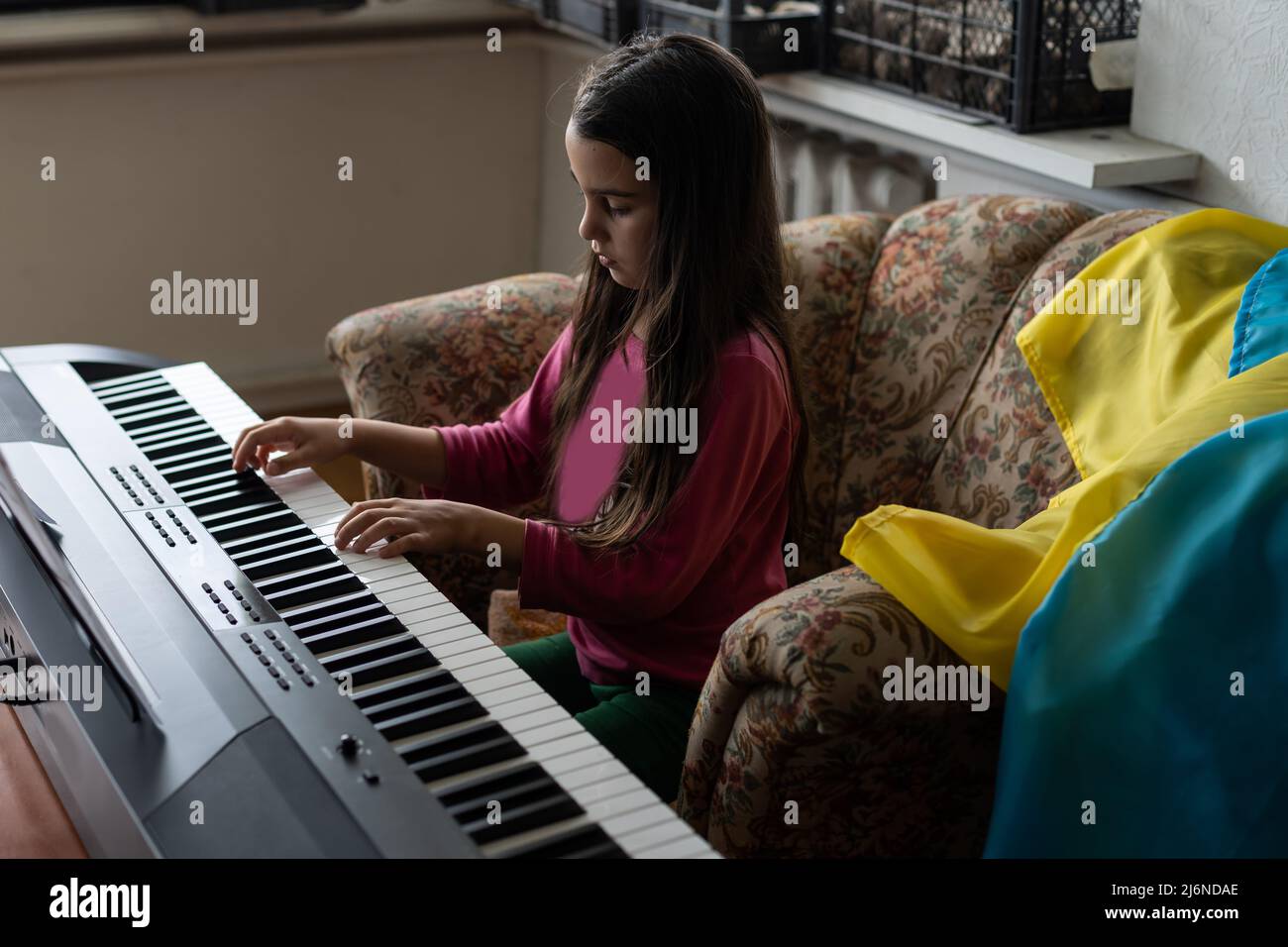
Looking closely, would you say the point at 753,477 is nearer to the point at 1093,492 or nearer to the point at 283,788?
the point at 1093,492

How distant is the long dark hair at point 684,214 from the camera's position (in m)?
1.31

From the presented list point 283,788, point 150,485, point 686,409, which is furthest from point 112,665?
point 686,409

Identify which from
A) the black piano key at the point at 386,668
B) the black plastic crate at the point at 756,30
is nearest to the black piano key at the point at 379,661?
the black piano key at the point at 386,668

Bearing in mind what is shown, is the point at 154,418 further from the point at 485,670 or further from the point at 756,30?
the point at 756,30

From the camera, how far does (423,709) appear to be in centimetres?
103

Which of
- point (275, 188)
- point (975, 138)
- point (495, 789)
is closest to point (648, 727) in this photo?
point (495, 789)

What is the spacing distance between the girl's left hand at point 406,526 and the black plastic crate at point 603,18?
4.29 feet

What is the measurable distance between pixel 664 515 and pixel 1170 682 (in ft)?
1.50

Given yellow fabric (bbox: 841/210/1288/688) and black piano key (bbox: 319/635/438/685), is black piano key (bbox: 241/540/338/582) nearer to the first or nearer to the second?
black piano key (bbox: 319/635/438/685)

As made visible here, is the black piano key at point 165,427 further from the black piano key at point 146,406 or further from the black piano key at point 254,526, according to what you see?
the black piano key at point 254,526

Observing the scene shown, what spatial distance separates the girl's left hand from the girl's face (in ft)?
0.91

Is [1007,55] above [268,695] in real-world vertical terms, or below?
above

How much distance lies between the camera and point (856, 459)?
173 cm
